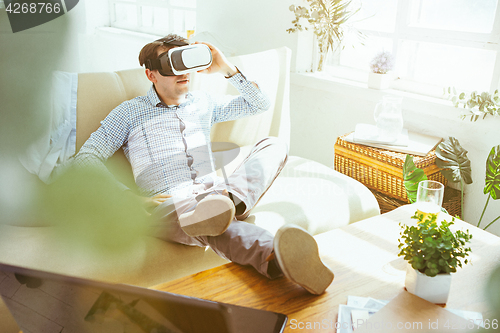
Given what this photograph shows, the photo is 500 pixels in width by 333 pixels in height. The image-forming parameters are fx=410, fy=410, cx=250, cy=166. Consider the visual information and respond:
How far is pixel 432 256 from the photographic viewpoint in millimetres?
701

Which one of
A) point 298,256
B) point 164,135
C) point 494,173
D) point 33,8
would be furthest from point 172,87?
point 494,173

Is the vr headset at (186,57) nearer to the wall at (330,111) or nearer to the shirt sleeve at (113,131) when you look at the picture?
the shirt sleeve at (113,131)

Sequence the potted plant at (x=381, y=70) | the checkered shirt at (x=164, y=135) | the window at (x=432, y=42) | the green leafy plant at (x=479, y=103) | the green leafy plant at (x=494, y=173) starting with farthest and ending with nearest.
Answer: the potted plant at (x=381, y=70) < the window at (x=432, y=42) < the green leafy plant at (x=479, y=103) < the green leafy plant at (x=494, y=173) < the checkered shirt at (x=164, y=135)

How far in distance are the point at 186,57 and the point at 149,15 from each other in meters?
0.06

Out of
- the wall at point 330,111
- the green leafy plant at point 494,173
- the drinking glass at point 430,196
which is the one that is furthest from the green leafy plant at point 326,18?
the drinking glass at point 430,196

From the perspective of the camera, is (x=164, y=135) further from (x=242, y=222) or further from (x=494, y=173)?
(x=494, y=173)

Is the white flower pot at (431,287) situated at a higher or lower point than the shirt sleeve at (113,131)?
lower

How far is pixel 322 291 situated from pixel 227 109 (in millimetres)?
704

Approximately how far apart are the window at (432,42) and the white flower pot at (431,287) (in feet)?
3.37

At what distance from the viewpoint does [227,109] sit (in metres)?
1.30

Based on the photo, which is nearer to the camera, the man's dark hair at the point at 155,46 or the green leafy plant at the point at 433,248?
the man's dark hair at the point at 155,46

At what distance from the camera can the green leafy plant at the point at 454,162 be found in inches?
54.4

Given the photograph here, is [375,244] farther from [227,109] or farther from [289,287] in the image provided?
[227,109]

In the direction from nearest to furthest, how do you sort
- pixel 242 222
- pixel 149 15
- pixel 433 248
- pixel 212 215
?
1. pixel 149 15
2. pixel 433 248
3. pixel 212 215
4. pixel 242 222
